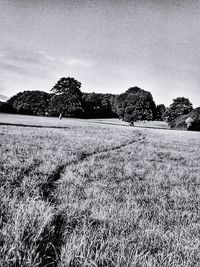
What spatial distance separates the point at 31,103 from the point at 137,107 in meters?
50.9

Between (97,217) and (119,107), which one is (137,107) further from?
(97,217)

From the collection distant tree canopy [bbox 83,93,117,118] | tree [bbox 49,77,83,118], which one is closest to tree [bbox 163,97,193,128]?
distant tree canopy [bbox 83,93,117,118]

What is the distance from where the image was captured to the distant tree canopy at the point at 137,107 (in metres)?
59.5

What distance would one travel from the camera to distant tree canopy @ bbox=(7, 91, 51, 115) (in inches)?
3627

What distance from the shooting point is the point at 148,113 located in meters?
59.6

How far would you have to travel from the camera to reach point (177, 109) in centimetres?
7781

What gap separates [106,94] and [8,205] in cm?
10982

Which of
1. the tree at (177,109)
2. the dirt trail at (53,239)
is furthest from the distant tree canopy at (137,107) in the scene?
the dirt trail at (53,239)

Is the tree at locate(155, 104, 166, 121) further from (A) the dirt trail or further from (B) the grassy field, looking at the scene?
(A) the dirt trail

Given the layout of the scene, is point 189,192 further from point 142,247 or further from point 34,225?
point 34,225

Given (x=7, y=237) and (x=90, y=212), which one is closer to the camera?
(x=7, y=237)

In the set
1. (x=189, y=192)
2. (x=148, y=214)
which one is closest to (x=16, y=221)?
(x=148, y=214)

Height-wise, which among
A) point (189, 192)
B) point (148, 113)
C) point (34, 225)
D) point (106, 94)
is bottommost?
point (189, 192)

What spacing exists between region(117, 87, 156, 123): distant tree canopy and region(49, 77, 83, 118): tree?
39.7ft
